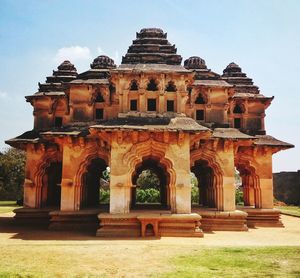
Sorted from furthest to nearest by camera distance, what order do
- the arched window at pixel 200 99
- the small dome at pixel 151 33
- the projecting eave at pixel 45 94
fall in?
the projecting eave at pixel 45 94
the arched window at pixel 200 99
the small dome at pixel 151 33

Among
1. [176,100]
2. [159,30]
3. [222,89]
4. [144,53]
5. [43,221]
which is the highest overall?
[159,30]

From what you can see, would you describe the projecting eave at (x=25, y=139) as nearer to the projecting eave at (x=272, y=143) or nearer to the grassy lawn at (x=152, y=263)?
the grassy lawn at (x=152, y=263)

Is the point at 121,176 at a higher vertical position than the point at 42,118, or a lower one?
lower

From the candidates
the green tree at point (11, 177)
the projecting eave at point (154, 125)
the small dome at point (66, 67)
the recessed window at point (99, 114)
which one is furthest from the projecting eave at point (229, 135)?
the green tree at point (11, 177)

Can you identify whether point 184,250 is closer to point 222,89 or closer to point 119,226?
point 119,226

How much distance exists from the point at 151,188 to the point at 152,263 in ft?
111

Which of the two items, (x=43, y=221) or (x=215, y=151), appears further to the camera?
(x=43, y=221)

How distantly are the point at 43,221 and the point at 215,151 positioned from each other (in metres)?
10.2

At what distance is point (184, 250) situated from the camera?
403 inches

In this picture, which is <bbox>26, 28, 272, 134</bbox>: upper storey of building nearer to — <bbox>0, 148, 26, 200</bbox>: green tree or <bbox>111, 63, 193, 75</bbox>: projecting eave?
<bbox>111, 63, 193, 75</bbox>: projecting eave

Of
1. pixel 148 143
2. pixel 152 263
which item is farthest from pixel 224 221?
pixel 152 263

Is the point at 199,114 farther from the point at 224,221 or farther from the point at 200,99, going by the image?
the point at 224,221

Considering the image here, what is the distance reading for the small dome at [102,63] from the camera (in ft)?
67.7

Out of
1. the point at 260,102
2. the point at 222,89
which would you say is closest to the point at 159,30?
the point at 222,89
